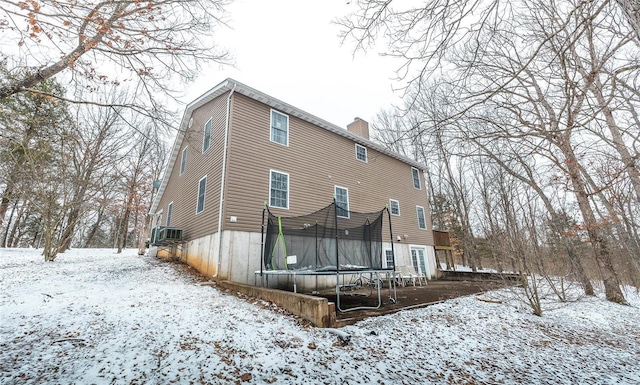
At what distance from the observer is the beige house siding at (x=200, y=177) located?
8.30 m

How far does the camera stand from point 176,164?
13.2 metres

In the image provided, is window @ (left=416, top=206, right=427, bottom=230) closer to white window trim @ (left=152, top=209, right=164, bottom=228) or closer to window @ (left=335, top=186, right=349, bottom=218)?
window @ (left=335, top=186, right=349, bottom=218)

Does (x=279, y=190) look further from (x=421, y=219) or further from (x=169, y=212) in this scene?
(x=421, y=219)

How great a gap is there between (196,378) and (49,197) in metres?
10.9

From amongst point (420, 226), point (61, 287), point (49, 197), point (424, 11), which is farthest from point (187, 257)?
point (420, 226)

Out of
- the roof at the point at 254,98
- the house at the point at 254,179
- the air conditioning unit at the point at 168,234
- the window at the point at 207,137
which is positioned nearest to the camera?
the house at the point at 254,179

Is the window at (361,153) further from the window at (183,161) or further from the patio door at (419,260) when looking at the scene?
the window at (183,161)

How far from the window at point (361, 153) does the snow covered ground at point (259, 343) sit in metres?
7.84

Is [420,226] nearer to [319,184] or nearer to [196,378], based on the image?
[319,184]

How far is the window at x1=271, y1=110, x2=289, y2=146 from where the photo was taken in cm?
947

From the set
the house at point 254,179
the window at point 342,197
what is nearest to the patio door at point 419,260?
the house at point 254,179

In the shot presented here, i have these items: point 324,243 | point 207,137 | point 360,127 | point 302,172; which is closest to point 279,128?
point 302,172

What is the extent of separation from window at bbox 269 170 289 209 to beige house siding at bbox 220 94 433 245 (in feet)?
0.51

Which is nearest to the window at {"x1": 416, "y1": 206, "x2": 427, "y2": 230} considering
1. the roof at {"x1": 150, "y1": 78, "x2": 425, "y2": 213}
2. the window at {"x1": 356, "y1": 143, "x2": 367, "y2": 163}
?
the roof at {"x1": 150, "y1": 78, "x2": 425, "y2": 213}
